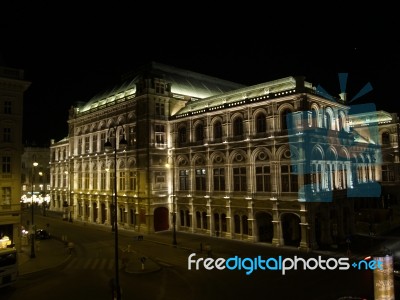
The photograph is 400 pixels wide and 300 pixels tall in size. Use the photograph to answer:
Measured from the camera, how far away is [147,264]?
29375mm

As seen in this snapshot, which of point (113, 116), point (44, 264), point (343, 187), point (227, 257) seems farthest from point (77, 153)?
point (343, 187)

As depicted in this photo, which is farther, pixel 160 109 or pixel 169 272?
pixel 160 109

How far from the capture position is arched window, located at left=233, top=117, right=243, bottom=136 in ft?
136

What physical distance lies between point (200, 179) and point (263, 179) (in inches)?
393

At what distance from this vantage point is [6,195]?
112 feet

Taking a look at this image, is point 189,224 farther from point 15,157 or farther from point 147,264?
point 15,157

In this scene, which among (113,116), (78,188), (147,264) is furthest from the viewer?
(78,188)

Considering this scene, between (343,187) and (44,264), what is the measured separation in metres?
32.8

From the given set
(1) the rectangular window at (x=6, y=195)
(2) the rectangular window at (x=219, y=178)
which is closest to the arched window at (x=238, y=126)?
(2) the rectangular window at (x=219, y=178)

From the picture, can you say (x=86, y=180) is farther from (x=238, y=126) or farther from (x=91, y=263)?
(x=238, y=126)

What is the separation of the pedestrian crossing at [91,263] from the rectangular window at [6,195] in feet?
29.1

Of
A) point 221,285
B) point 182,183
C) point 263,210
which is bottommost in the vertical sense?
point 221,285

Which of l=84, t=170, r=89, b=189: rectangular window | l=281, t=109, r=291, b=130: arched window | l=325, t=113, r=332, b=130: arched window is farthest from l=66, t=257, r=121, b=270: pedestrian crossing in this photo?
l=84, t=170, r=89, b=189: rectangular window

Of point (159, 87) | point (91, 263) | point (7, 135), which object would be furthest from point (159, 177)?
point (7, 135)
